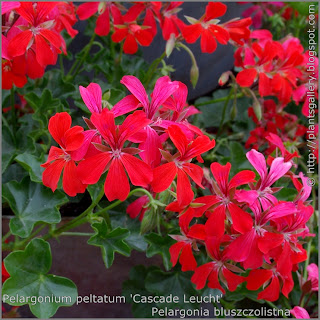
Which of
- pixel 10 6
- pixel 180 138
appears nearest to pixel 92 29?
pixel 10 6

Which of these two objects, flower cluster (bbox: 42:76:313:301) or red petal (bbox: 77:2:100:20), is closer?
flower cluster (bbox: 42:76:313:301)

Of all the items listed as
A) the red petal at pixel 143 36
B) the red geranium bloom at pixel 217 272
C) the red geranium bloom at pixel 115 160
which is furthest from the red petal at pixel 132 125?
the red petal at pixel 143 36

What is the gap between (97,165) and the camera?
21.1 inches

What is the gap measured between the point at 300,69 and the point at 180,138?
586 millimetres

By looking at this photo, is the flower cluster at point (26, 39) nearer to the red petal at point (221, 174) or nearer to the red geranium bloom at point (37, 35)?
the red geranium bloom at point (37, 35)

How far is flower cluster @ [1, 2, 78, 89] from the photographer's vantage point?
720mm

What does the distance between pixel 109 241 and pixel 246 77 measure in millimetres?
453

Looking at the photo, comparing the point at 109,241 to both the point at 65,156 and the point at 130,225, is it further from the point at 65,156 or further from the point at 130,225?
the point at 65,156

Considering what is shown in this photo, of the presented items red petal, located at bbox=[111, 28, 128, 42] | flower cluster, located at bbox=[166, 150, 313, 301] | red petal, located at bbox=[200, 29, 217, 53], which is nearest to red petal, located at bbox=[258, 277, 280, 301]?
flower cluster, located at bbox=[166, 150, 313, 301]

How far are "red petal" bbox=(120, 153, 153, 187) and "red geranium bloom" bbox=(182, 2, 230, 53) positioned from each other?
418 millimetres

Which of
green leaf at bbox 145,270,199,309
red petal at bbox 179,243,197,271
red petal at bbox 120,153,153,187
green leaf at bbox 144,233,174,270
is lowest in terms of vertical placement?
green leaf at bbox 145,270,199,309

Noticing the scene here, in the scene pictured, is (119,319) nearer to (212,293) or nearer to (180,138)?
(212,293)

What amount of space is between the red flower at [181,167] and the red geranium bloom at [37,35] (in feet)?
1.08

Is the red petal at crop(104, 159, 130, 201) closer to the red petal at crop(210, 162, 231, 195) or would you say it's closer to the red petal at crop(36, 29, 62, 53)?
the red petal at crop(210, 162, 231, 195)
